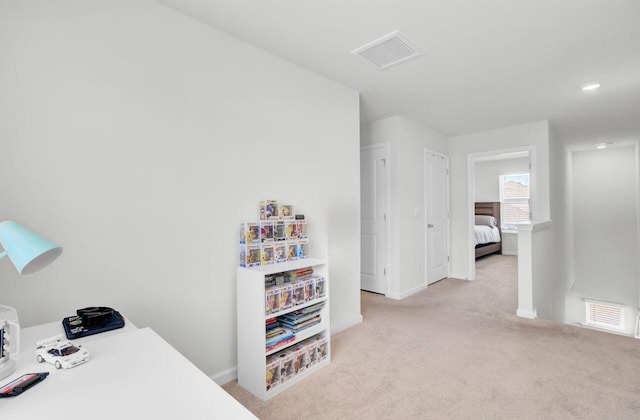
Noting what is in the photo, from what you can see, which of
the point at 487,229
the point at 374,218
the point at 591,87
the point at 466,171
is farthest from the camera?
the point at 487,229

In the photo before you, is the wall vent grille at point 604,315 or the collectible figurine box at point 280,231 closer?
the collectible figurine box at point 280,231

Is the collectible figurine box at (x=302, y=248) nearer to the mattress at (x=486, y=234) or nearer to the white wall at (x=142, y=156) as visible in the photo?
the white wall at (x=142, y=156)

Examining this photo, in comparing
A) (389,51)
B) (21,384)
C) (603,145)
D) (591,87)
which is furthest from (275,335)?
(603,145)

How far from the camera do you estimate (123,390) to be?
2.67 feet

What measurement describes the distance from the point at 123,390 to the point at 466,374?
215 cm

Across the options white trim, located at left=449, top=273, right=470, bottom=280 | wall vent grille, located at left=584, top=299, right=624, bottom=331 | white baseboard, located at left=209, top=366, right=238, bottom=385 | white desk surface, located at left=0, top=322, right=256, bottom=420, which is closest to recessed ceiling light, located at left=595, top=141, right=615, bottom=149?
wall vent grille, located at left=584, top=299, right=624, bottom=331

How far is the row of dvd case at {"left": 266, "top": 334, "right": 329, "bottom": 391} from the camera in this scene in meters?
1.99

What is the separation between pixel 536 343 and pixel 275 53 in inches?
126

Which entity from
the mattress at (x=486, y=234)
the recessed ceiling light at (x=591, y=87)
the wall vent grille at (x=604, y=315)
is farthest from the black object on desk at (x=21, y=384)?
the wall vent grille at (x=604, y=315)

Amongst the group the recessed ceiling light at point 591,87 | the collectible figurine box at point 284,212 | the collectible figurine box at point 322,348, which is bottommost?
the collectible figurine box at point 322,348

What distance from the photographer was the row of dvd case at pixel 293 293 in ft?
6.65

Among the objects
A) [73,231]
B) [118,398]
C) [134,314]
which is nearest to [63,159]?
[73,231]

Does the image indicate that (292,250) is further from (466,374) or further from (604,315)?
(604,315)

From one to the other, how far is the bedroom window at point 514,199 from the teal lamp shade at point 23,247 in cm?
905
